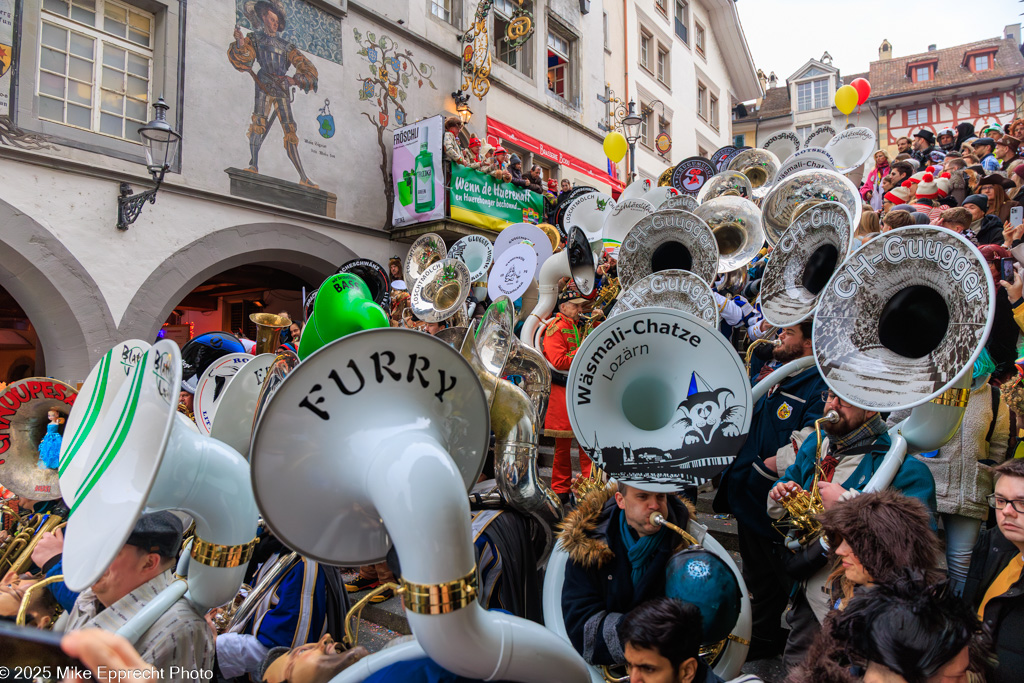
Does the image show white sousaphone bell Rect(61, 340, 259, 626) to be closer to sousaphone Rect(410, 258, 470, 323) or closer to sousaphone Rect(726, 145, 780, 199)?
sousaphone Rect(410, 258, 470, 323)

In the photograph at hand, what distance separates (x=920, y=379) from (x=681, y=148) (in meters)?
20.6

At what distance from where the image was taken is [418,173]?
10047 mm

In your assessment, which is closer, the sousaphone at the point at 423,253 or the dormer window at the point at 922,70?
the sousaphone at the point at 423,253

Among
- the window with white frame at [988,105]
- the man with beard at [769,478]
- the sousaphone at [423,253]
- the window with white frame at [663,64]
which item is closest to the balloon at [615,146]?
the sousaphone at [423,253]

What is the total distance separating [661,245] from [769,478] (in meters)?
2.25

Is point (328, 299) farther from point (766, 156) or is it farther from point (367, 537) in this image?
point (766, 156)

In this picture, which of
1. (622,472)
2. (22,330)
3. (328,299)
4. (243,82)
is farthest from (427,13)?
(622,472)

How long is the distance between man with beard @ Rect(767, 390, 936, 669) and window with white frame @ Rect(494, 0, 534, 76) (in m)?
13.0

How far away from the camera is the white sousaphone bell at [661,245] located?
14.9ft

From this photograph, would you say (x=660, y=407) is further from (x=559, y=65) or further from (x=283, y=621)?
(x=559, y=65)

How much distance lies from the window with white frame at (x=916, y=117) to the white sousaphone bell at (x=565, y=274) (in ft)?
106

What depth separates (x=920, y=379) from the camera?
2.15 metres

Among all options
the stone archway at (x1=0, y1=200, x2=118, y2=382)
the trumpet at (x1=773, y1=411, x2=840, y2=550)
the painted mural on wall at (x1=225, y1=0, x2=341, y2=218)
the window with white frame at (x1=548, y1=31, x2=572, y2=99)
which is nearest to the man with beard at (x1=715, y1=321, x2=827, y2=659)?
the trumpet at (x1=773, y1=411, x2=840, y2=550)

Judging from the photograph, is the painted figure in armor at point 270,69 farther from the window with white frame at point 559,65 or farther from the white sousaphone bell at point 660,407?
the white sousaphone bell at point 660,407
